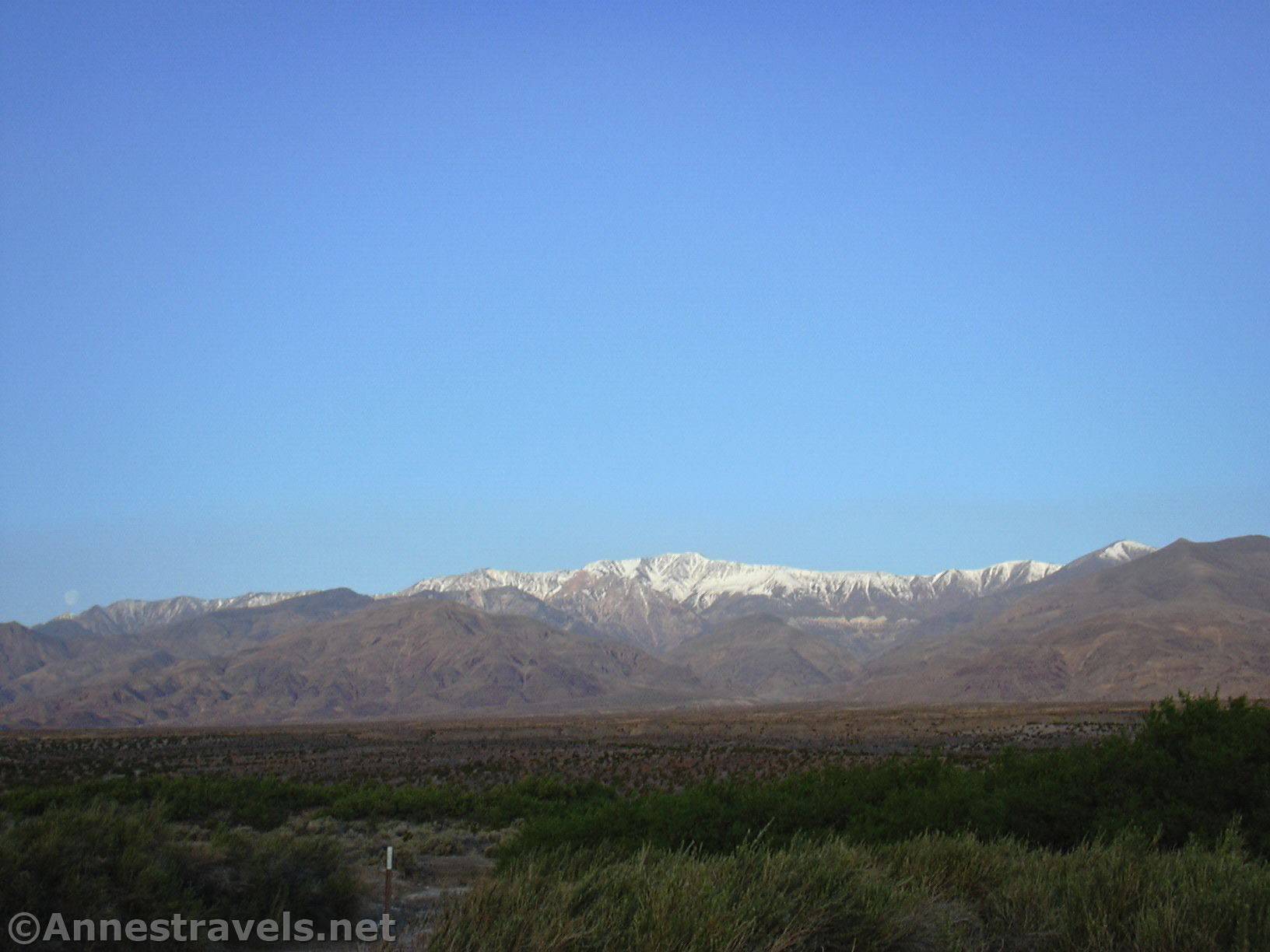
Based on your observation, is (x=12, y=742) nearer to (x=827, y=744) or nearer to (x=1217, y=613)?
(x=827, y=744)

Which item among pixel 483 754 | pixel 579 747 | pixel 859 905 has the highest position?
pixel 859 905

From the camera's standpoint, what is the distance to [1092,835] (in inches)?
670

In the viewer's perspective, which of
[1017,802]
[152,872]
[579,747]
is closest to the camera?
[152,872]

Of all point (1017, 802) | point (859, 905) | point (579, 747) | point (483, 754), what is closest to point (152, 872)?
point (859, 905)

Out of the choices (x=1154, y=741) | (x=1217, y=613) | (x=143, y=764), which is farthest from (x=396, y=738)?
(x=1217, y=613)

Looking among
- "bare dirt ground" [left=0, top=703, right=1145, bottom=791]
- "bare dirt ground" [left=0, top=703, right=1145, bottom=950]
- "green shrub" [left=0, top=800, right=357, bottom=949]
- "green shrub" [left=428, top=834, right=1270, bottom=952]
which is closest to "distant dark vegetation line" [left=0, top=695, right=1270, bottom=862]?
"green shrub" [left=0, top=800, right=357, bottom=949]

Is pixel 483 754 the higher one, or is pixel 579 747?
pixel 483 754

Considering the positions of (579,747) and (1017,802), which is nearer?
(1017,802)

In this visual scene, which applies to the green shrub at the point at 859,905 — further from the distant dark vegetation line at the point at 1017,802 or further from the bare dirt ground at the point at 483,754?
the distant dark vegetation line at the point at 1017,802

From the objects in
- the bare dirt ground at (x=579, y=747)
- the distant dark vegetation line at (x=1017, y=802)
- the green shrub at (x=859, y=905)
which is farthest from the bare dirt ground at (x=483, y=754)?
the distant dark vegetation line at (x=1017, y=802)

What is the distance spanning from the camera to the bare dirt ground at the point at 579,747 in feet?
178

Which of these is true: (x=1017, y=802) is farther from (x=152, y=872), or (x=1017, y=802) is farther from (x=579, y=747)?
(x=579, y=747)

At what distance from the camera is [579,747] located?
79.2 meters

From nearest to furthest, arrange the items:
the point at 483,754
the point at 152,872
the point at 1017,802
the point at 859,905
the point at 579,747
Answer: the point at 859,905 < the point at 152,872 < the point at 1017,802 < the point at 483,754 < the point at 579,747
